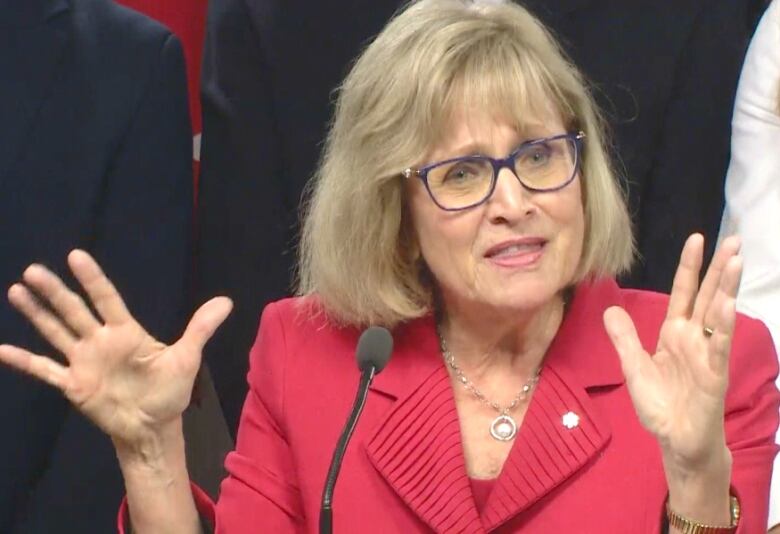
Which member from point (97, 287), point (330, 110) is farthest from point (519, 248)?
point (330, 110)

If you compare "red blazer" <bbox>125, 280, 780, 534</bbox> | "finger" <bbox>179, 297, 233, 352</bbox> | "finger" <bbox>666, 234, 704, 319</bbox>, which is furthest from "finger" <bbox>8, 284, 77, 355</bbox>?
"finger" <bbox>666, 234, 704, 319</bbox>

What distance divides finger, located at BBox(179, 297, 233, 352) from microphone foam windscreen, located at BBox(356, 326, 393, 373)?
0.46ft

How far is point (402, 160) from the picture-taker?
1618 millimetres

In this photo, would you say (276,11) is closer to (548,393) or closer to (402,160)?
(402,160)

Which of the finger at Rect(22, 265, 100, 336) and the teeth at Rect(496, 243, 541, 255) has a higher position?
the finger at Rect(22, 265, 100, 336)

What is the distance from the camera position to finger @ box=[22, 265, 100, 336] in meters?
1.40

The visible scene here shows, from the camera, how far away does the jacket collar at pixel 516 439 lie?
1.55m

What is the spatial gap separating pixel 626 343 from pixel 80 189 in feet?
3.00

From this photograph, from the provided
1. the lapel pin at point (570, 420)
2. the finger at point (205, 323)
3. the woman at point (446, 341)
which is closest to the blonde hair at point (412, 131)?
the woman at point (446, 341)

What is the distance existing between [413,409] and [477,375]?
9 cm

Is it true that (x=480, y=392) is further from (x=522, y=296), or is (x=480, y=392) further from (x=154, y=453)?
(x=154, y=453)

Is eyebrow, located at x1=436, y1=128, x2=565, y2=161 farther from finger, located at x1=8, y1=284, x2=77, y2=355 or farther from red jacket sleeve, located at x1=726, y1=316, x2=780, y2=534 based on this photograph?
finger, located at x1=8, y1=284, x2=77, y2=355

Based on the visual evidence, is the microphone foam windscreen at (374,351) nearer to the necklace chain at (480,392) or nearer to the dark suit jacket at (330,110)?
the necklace chain at (480,392)

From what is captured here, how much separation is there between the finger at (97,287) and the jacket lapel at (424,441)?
320 mm
